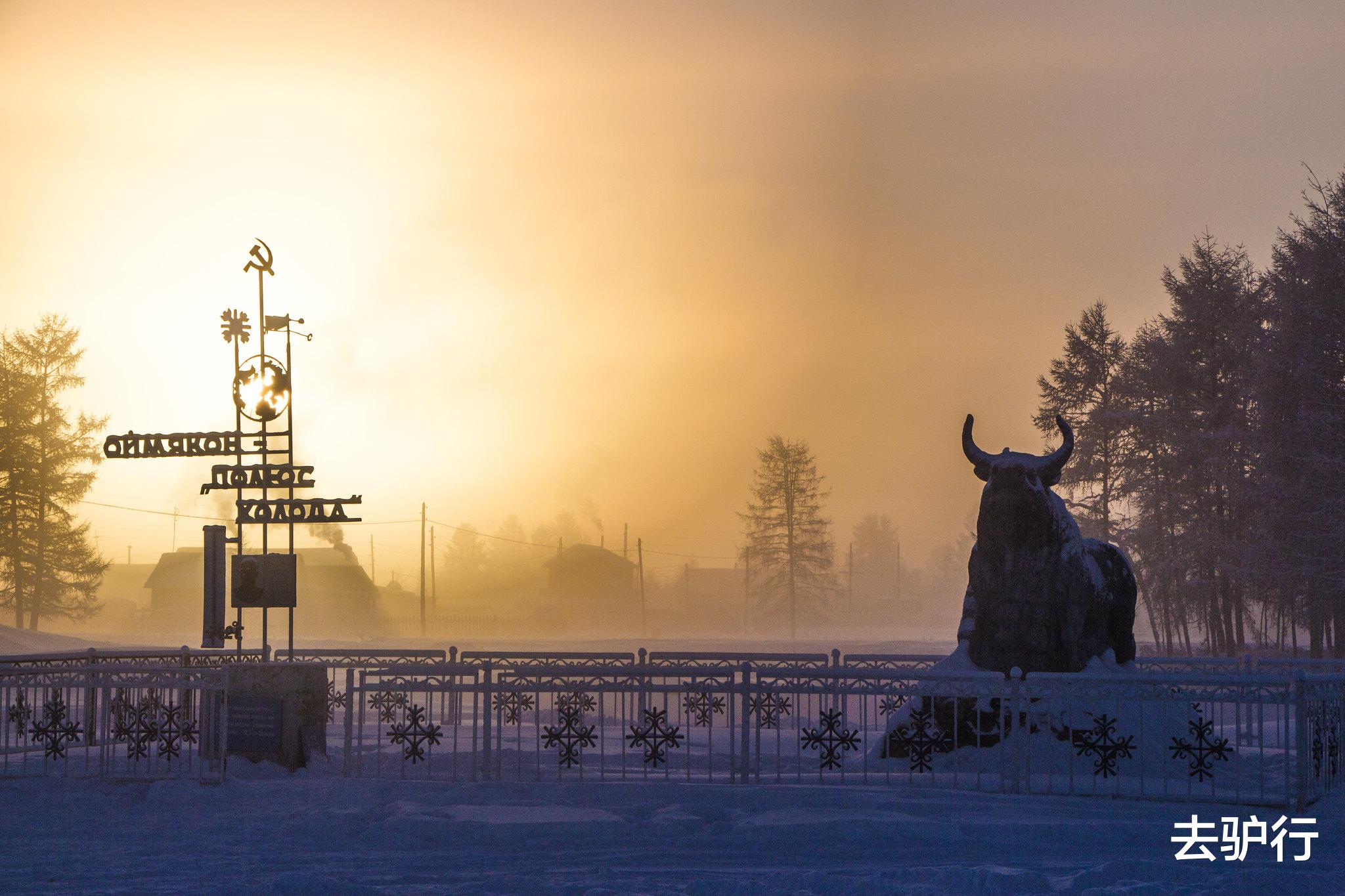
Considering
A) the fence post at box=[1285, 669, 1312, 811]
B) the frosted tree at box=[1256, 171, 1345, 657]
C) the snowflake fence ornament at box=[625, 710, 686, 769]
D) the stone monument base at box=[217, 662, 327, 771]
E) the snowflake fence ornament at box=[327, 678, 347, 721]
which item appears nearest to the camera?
the fence post at box=[1285, 669, 1312, 811]

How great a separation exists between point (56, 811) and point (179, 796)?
1262 mm

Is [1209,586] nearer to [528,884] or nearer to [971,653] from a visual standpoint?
[971,653]

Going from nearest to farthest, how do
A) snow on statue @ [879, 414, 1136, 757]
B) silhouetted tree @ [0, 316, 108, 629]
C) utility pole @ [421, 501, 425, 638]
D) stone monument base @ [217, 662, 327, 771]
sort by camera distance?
1. stone monument base @ [217, 662, 327, 771]
2. snow on statue @ [879, 414, 1136, 757]
3. silhouetted tree @ [0, 316, 108, 629]
4. utility pole @ [421, 501, 425, 638]

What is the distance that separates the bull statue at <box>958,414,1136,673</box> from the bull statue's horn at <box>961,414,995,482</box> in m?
0.01

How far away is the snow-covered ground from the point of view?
931 centimetres

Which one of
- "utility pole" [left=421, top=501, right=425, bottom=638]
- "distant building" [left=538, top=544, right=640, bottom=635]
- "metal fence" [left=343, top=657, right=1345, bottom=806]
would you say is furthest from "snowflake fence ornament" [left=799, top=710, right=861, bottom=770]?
"distant building" [left=538, top=544, right=640, bottom=635]

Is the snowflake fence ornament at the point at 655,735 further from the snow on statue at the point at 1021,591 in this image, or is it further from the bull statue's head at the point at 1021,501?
the bull statue's head at the point at 1021,501

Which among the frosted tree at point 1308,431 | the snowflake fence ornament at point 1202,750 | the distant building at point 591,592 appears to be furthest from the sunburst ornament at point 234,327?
the distant building at point 591,592

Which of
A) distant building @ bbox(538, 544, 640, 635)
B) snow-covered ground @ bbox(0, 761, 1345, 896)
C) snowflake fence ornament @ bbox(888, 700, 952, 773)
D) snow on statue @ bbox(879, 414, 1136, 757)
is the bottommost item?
distant building @ bbox(538, 544, 640, 635)

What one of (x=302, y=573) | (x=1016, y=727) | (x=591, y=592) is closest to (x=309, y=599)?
(x=302, y=573)

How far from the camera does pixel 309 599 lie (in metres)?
84.9

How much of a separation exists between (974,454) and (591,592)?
86509 mm

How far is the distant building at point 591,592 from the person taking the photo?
99.7m

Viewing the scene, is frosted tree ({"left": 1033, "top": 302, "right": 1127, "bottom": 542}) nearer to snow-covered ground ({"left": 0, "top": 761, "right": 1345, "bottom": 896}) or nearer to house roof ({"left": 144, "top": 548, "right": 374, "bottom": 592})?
snow-covered ground ({"left": 0, "top": 761, "right": 1345, "bottom": 896})
